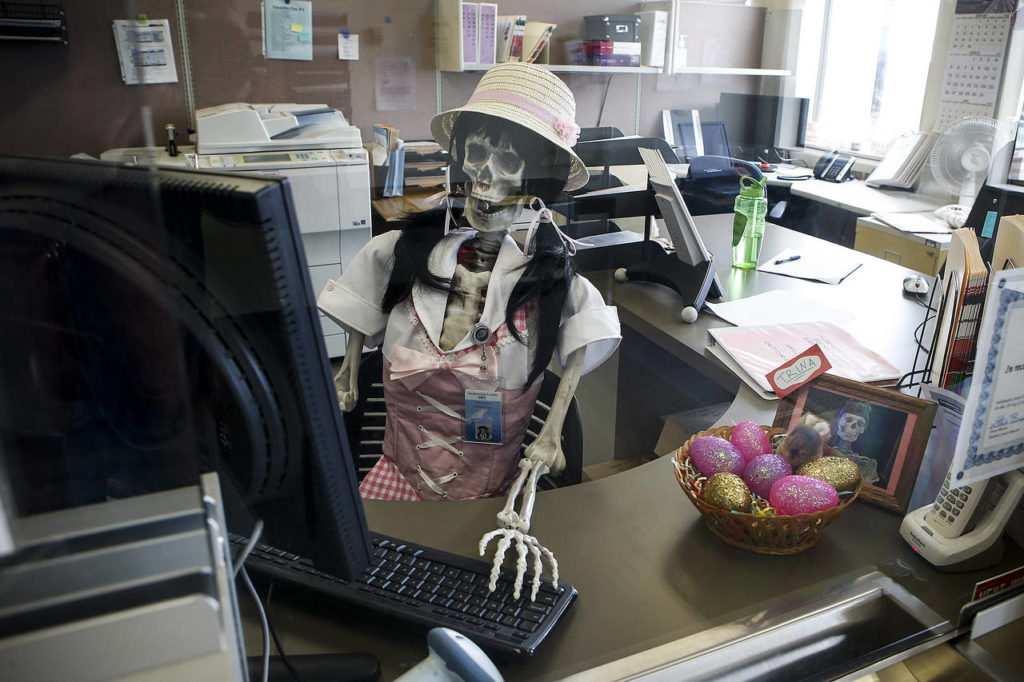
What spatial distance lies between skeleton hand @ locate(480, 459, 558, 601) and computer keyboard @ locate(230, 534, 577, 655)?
0.01 m

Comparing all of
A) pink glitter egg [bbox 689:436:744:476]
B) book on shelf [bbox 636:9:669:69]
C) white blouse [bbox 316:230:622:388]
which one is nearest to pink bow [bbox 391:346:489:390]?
white blouse [bbox 316:230:622:388]

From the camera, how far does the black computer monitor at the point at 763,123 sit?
79.5 inches

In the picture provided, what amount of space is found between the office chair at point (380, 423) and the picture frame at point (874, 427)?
0.36 meters

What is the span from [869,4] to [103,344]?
2051 millimetres

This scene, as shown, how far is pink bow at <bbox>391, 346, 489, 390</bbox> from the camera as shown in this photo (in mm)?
1241

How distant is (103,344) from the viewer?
50 cm

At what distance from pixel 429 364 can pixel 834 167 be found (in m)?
1.50

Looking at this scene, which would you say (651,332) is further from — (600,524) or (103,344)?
(103,344)

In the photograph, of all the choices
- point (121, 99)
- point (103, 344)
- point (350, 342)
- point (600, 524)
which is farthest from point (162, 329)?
point (350, 342)

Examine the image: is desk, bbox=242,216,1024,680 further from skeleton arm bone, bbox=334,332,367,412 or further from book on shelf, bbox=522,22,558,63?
book on shelf, bbox=522,22,558,63

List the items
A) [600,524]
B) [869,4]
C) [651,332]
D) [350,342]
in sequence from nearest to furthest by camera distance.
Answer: [600,524] < [350,342] < [651,332] < [869,4]

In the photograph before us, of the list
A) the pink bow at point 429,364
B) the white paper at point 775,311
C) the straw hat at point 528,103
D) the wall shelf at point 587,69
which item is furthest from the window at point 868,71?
the pink bow at point 429,364

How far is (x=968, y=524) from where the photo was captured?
3.08 ft

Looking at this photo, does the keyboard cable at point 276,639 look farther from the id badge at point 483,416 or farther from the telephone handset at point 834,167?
the telephone handset at point 834,167
